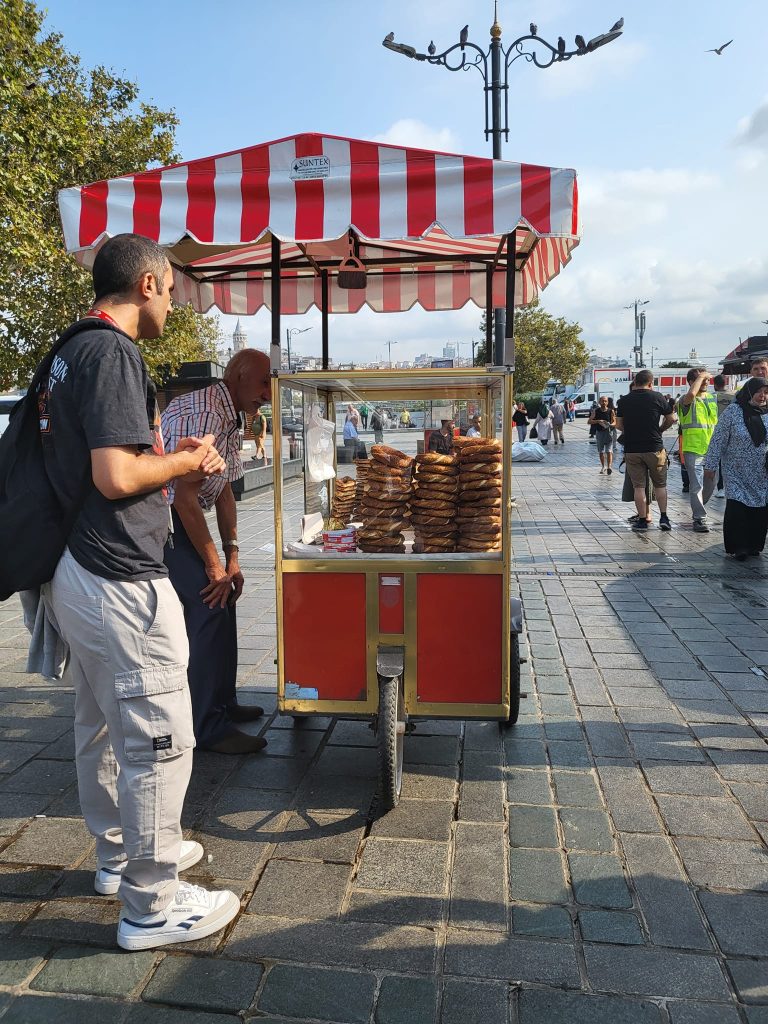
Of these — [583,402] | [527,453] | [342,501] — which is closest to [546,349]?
[583,402]

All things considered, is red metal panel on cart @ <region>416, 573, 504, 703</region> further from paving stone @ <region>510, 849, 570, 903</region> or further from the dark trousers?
the dark trousers

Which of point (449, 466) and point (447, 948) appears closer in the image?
point (447, 948)

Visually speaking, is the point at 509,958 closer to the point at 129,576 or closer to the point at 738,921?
the point at 738,921

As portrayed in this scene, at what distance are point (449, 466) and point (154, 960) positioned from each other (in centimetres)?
221

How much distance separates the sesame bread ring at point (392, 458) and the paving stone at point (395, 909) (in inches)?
71.3

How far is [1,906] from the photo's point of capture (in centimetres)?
242

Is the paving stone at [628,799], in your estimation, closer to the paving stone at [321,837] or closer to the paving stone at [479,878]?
the paving stone at [479,878]

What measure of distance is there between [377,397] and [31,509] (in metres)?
2.22

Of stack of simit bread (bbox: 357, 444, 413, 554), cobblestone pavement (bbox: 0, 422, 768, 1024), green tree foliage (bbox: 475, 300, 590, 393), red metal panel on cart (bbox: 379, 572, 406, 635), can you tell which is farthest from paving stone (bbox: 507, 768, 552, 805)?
green tree foliage (bbox: 475, 300, 590, 393)

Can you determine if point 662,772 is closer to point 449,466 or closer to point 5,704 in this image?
point 449,466

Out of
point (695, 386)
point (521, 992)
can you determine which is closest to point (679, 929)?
point (521, 992)

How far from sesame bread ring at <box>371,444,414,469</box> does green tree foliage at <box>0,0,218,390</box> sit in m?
5.20

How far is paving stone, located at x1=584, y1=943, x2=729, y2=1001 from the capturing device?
6.64 ft

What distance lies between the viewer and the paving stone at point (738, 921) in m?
2.19
